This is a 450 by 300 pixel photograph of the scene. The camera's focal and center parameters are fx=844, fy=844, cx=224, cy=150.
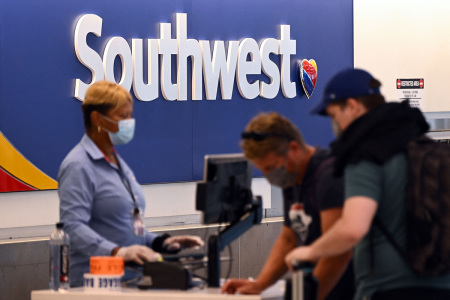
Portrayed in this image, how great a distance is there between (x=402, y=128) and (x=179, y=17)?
3346 millimetres

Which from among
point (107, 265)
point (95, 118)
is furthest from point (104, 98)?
point (107, 265)

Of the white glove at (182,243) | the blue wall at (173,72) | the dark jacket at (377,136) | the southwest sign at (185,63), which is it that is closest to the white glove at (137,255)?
the white glove at (182,243)

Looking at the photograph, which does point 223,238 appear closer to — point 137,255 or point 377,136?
point 137,255

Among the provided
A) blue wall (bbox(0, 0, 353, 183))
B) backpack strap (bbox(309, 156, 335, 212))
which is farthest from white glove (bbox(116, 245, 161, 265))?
blue wall (bbox(0, 0, 353, 183))

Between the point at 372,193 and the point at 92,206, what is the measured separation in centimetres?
145

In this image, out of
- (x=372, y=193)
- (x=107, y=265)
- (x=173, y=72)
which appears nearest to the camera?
(x=372, y=193)

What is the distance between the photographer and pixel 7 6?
5.06 m

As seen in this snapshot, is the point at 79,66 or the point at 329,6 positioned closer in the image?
the point at 79,66

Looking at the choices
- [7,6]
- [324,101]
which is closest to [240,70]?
[7,6]

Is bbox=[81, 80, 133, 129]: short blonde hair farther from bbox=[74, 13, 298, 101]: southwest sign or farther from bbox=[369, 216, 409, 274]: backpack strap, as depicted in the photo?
bbox=[74, 13, 298, 101]: southwest sign

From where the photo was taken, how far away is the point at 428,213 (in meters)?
2.66

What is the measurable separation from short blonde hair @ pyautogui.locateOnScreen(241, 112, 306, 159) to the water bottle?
91 cm

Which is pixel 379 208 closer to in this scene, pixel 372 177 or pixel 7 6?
pixel 372 177

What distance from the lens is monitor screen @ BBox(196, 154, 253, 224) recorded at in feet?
11.5
